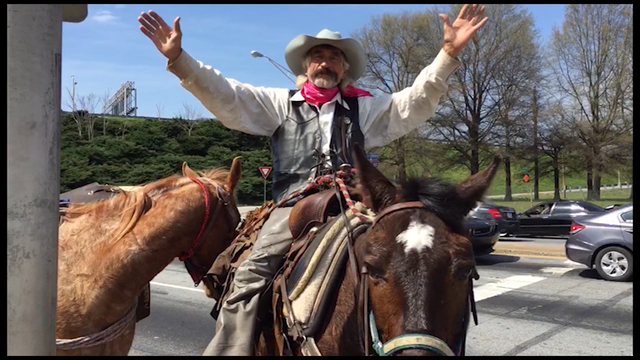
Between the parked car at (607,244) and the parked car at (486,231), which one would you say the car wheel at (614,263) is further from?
the parked car at (486,231)

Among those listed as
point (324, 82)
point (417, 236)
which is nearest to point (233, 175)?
point (324, 82)

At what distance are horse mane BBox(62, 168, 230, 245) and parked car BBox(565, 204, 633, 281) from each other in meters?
9.64

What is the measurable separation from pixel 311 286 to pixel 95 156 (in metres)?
30.6

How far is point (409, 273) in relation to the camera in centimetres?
205

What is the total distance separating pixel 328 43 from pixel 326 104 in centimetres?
46

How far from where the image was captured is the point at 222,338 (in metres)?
2.79

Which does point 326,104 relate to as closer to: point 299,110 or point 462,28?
point 299,110

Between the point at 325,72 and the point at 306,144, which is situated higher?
the point at 325,72

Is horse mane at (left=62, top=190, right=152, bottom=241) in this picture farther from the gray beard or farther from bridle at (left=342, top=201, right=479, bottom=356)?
bridle at (left=342, top=201, right=479, bottom=356)

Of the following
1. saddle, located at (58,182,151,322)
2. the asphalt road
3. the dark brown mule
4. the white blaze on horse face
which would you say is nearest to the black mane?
the dark brown mule

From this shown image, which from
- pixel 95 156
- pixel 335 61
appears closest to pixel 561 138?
pixel 95 156

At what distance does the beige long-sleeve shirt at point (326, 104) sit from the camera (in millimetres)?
3156

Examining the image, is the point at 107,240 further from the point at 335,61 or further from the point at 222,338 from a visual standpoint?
the point at 335,61

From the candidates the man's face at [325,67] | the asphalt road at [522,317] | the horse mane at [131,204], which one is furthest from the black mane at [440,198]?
the asphalt road at [522,317]
